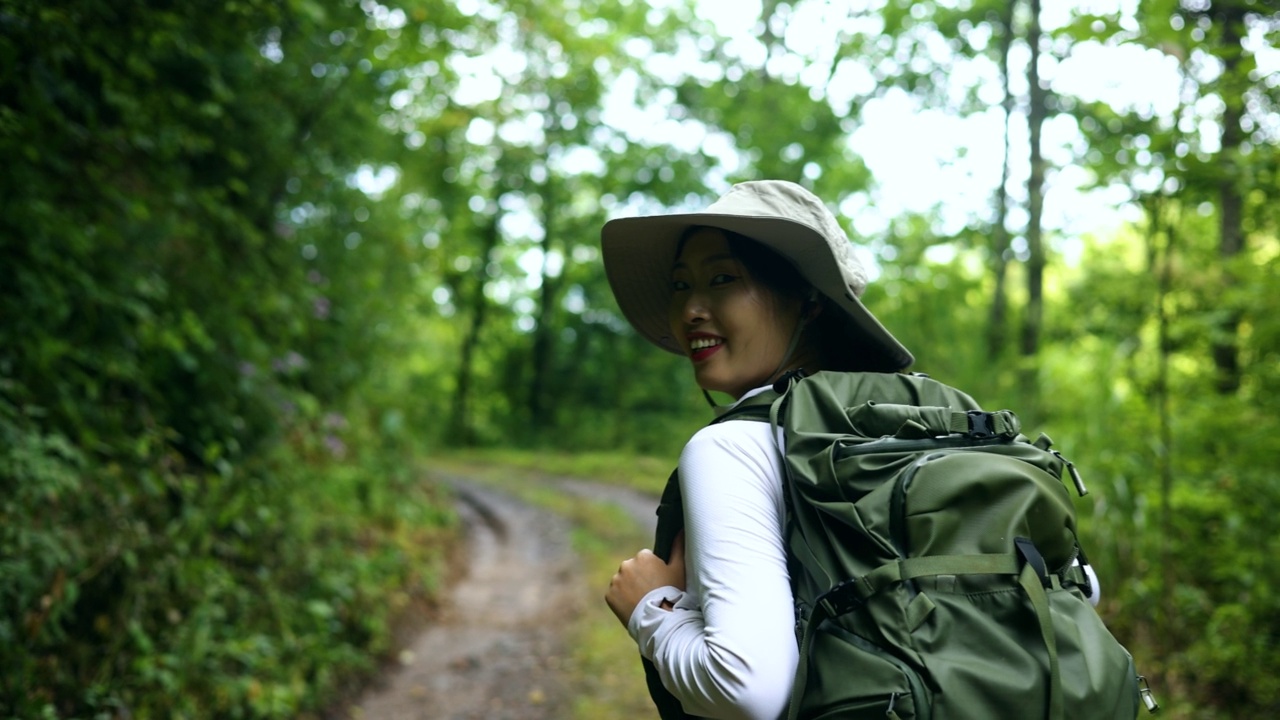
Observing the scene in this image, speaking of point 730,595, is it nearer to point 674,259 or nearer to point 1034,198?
point 674,259

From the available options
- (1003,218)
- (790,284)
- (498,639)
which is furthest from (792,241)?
(1003,218)

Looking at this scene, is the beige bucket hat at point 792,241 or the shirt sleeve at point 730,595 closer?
the shirt sleeve at point 730,595

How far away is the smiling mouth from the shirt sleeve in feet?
0.87

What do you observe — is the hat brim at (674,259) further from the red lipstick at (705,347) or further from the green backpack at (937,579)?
the green backpack at (937,579)

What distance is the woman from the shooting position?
1.32 meters

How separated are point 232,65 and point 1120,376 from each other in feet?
22.2

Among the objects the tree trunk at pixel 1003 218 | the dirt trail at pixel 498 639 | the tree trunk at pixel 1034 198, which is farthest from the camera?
the tree trunk at pixel 1003 218

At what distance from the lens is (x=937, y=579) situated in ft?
4.23

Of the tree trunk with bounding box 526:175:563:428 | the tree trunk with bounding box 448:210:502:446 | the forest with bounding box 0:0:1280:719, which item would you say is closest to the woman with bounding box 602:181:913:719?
the forest with bounding box 0:0:1280:719

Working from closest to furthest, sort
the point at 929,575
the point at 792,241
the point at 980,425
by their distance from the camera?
the point at 929,575 → the point at 980,425 → the point at 792,241

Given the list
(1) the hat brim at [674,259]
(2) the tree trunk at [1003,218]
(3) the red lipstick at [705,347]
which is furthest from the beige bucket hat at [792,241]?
(2) the tree trunk at [1003,218]

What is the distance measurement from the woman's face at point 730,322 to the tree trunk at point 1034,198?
7.95 meters

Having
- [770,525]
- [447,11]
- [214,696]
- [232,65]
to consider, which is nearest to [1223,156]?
[770,525]

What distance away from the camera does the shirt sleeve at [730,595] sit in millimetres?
1298
